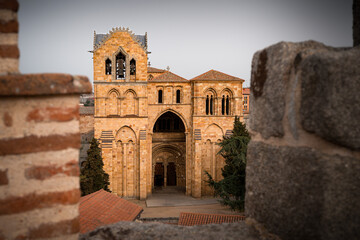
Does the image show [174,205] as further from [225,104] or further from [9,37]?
[9,37]

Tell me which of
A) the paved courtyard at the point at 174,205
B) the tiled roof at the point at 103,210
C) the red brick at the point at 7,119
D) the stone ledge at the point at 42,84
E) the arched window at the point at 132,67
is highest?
the arched window at the point at 132,67

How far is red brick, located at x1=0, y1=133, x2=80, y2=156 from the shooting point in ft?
3.56

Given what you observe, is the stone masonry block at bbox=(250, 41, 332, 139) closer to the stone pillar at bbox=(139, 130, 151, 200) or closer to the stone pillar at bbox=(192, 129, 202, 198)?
the stone pillar at bbox=(139, 130, 151, 200)

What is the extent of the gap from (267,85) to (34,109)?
3.90 ft

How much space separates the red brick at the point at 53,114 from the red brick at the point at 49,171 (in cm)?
21

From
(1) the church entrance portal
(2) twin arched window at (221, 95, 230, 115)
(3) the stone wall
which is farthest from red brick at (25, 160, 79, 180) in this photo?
(1) the church entrance portal

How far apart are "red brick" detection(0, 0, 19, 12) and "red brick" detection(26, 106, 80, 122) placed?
0.49 meters

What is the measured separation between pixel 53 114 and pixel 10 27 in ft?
1.50

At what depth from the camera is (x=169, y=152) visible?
70.8ft

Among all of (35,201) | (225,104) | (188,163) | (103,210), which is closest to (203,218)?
(103,210)

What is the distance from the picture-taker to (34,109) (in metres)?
1.12

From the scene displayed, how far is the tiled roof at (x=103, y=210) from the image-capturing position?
628 cm

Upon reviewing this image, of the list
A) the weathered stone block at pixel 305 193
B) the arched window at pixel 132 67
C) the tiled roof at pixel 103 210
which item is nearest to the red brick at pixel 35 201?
the weathered stone block at pixel 305 193

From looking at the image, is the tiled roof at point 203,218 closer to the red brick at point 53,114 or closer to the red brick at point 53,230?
the red brick at point 53,230
